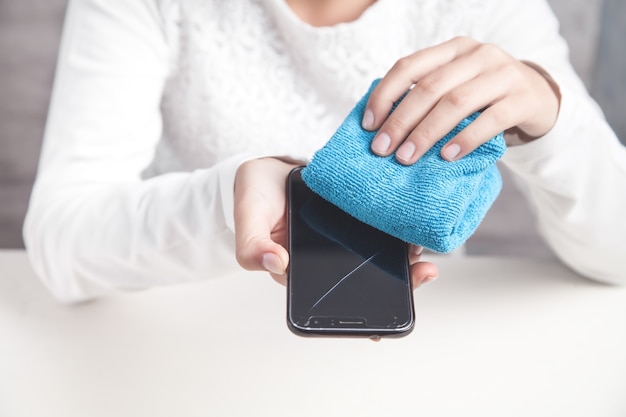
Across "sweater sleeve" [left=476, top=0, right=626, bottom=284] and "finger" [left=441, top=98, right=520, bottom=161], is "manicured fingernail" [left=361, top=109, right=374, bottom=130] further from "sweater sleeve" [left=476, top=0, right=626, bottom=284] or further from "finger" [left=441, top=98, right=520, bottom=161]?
"sweater sleeve" [left=476, top=0, right=626, bottom=284]

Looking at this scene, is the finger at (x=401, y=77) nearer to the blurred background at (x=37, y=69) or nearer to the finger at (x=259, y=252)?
the finger at (x=259, y=252)

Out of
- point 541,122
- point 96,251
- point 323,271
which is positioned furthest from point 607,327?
point 96,251

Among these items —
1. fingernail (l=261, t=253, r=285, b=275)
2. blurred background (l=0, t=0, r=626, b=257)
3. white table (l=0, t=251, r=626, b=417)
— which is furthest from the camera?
blurred background (l=0, t=0, r=626, b=257)

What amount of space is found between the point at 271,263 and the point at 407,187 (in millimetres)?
89

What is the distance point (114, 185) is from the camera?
52cm

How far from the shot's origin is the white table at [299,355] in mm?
446

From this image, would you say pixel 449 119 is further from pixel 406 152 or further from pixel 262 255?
pixel 262 255

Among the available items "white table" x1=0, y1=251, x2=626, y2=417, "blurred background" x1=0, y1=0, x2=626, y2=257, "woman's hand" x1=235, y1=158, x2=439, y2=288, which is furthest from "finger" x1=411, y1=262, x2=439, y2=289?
"blurred background" x1=0, y1=0, x2=626, y2=257

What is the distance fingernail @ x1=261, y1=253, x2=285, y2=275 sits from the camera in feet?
1.05

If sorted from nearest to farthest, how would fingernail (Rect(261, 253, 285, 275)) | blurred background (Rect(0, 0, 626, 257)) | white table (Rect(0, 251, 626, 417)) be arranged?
fingernail (Rect(261, 253, 285, 275)) → white table (Rect(0, 251, 626, 417)) → blurred background (Rect(0, 0, 626, 257))

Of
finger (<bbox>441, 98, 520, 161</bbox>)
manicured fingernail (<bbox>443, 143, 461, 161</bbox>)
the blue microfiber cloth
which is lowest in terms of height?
the blue microfiber cloth

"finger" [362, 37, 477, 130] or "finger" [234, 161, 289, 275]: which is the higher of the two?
"finger" [362, 37, 477, 130]

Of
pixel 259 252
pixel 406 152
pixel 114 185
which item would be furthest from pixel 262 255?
pixel 114 185

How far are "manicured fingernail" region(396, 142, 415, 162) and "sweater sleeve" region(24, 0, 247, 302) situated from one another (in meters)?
0.12
